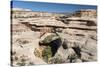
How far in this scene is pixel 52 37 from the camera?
2627mm

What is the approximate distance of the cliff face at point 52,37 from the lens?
8.11 feet

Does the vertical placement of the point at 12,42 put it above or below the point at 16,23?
below

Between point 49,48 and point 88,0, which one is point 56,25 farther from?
point 88,0

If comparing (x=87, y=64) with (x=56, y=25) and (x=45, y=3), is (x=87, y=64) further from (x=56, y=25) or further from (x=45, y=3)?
(x=45, y=3)

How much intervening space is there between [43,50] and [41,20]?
38 cm

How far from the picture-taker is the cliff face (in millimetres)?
2471

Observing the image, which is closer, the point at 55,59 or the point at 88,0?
the point at 55,59

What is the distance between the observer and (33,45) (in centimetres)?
253

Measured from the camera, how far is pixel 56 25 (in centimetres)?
265

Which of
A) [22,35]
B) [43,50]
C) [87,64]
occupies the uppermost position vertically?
[22,35]

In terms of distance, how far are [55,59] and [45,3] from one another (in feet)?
2.39
